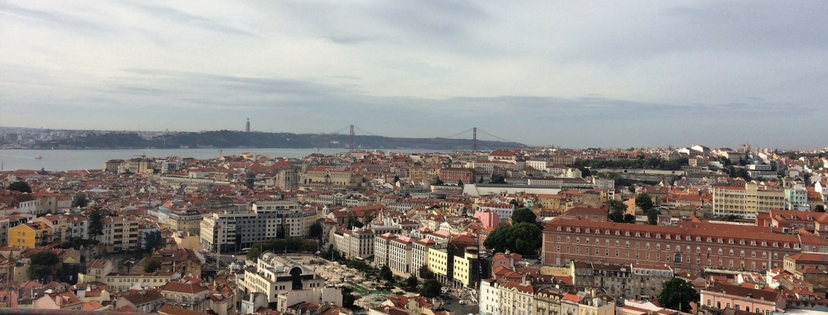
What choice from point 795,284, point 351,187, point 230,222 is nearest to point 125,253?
point 230,222

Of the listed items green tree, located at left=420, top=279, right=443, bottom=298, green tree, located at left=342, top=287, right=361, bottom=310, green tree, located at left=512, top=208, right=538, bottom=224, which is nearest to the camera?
green tree, located at left=342, top=287, right=361, bottom=310

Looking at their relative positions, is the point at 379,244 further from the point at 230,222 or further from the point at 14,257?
the point at 14,257

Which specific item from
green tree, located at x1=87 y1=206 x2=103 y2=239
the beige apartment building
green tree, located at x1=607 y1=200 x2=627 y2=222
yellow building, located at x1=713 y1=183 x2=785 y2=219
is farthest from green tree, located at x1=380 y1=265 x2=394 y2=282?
yellow building, located at x1=713 y1=183 x2=785 y2=219

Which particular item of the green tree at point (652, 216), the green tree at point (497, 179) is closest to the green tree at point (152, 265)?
the green tree at point (652, 216)

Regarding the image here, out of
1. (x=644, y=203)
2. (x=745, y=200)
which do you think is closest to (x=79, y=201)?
(x=644, y=203)

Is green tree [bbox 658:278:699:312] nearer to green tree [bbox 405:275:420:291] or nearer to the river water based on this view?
green tree [bbox 405:275:420:291]
